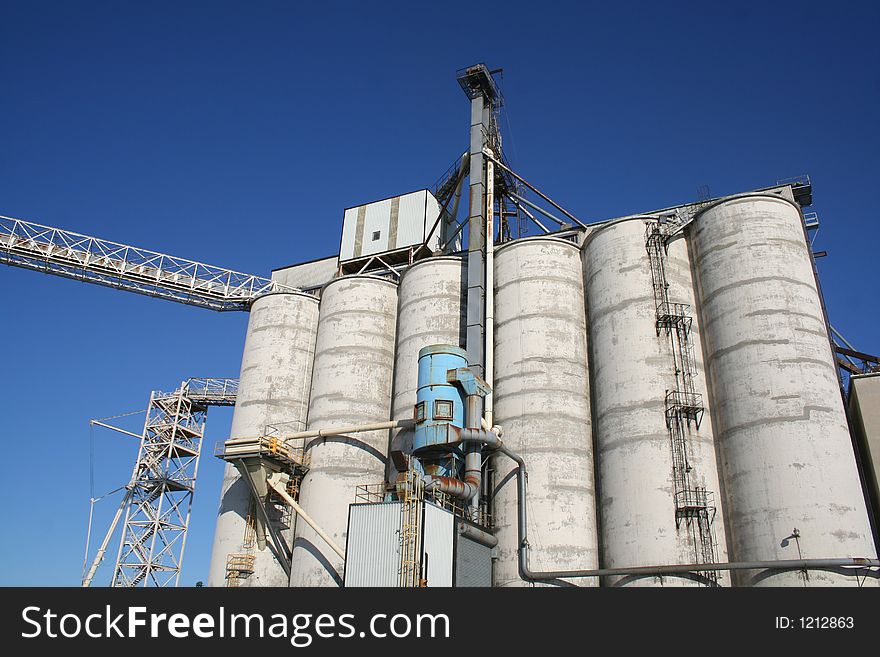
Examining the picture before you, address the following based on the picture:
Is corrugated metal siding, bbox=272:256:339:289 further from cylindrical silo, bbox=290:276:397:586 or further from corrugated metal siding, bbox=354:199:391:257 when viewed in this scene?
cylindrical silo, bbox=290:276:397:586

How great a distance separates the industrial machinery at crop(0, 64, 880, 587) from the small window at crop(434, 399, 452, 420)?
7 cm

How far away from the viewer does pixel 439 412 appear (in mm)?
34531

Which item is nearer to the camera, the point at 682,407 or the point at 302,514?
the point at 682,407

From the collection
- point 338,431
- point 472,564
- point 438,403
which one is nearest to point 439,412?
point 438,403

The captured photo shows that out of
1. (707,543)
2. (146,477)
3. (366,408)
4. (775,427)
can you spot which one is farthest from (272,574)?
(775,427)

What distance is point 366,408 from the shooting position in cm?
4125

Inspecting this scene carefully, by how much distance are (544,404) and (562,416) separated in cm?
102

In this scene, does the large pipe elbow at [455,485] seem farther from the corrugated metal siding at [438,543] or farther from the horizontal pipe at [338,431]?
the horizontal pipe at [338,431]

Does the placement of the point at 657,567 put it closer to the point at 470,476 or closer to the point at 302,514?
the point at 470,476

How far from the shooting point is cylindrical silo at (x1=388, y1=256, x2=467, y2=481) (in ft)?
131

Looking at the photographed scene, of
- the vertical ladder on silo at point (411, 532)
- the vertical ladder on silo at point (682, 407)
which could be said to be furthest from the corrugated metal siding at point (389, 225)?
the vertical ladder on silo at point (411, 532)

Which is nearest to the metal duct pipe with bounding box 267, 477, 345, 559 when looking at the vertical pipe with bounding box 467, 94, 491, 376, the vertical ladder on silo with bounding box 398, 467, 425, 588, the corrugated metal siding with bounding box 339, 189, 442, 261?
the vertical ladder on silo with bounding box 398, 467, 425, 588

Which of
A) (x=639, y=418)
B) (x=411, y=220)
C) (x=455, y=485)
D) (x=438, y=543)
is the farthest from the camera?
(x=411, y=220)
